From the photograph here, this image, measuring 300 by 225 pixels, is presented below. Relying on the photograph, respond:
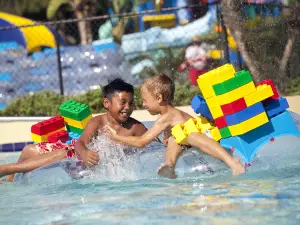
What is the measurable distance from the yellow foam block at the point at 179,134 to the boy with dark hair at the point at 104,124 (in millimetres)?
547

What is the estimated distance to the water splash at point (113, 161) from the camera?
5.49m

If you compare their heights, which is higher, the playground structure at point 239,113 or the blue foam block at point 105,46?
the blue foam block at point 105,46

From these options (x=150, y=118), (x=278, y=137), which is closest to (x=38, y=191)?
(x=278, y=137)

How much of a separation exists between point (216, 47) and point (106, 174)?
7.61 m

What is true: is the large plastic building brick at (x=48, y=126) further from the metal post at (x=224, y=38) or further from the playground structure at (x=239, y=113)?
the metal post at (x=224, y=38)

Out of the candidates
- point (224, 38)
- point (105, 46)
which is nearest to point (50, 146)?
point (224, 38)

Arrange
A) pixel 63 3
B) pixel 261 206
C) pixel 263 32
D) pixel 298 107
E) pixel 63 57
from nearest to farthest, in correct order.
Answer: pixel 261 206 → pixel 298 107 → pixel 263 32 → pixel 63 57 → pixel 63 3

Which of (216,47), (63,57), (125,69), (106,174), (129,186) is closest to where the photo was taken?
(129,186)

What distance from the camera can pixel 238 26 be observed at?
34.9 ft

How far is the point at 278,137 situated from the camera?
5.39 metres

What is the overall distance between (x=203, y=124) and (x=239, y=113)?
0.34m

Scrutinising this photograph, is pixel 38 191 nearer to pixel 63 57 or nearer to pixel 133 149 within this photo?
pixel 133 149

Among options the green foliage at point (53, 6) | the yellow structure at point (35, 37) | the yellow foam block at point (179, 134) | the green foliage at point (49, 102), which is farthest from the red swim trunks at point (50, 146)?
the green foliage at point (53, 6)

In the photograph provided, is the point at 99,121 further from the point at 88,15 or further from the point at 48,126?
the point at 88,15
